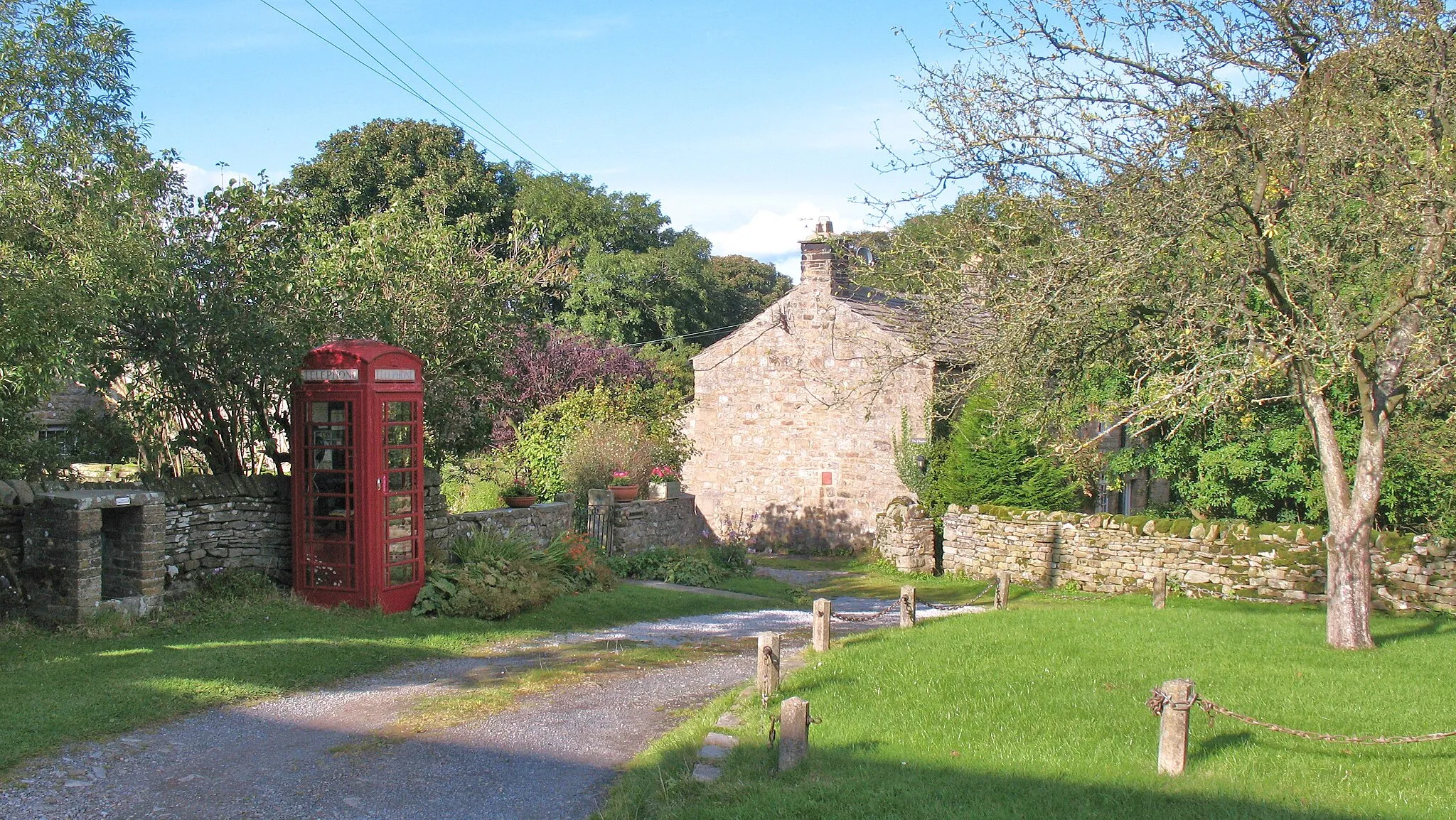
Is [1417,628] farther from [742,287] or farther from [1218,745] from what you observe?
[742,287]

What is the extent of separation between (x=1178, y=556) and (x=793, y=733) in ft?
44.9

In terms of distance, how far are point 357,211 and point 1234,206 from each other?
1208 inches

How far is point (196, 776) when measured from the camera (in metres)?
6.35

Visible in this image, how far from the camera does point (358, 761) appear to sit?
266 inches

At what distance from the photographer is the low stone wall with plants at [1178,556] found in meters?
15.4

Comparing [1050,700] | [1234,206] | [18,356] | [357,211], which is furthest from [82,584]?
[357,211]

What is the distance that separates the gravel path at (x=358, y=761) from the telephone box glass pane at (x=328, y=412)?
125 inches

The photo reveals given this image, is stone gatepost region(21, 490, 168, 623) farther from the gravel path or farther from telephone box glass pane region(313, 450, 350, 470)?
the gravel path

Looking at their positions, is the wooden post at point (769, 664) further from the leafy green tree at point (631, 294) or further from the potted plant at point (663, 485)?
the leafy green tree at point (631, 294)

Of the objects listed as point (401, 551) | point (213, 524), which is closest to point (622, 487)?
point (401, 551)

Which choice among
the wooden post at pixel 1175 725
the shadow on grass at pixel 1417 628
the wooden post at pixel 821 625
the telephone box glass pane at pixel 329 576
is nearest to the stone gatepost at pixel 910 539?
→ the shadow on grass at pixel 1417 628

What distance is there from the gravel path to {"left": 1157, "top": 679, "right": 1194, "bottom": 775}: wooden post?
132 inches

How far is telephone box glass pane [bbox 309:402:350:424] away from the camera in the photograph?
36.1ft

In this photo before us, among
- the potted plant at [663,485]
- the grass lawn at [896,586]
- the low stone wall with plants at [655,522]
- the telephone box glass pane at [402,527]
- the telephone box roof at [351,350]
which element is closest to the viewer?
the telephone box roof at [351,350]
